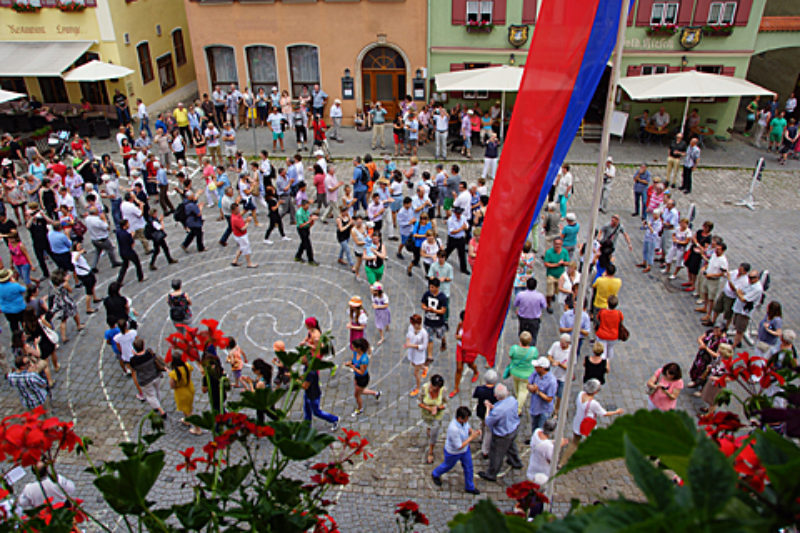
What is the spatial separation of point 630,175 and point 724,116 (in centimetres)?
697

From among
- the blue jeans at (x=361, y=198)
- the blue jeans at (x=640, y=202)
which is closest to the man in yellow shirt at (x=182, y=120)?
the blue jeans at (x=361, y=198)

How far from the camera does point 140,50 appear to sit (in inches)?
1125

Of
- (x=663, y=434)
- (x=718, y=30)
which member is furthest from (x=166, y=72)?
(x=663, y=434)

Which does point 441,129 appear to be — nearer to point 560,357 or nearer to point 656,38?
point 656,38

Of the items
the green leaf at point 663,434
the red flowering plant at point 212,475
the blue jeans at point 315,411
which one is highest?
the green leaf at point 663,434

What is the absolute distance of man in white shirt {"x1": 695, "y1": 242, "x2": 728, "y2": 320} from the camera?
1336 cm

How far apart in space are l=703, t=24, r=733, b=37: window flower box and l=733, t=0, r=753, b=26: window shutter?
32cm

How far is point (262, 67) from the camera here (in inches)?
1110

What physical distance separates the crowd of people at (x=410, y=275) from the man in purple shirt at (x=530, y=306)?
3 cm

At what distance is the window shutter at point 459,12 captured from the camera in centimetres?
2573

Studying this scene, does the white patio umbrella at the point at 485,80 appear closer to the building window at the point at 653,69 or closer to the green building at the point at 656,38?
the green building at the point at 656,38

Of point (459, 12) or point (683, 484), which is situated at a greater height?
point (683, 484)

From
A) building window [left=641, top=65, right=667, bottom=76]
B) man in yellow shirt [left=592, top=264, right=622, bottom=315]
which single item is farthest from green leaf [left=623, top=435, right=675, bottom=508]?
building window [left=641, top=65, right=667, bottom=76]

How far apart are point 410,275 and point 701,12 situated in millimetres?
18089
